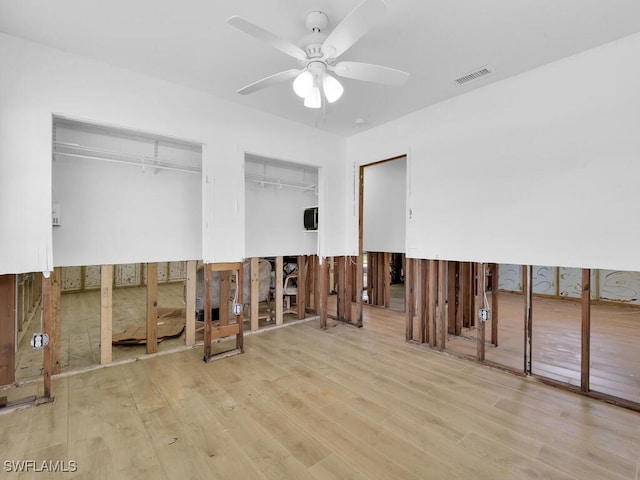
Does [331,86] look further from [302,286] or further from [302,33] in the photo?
[302,286]

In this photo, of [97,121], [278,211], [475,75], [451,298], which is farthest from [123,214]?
[451,298]

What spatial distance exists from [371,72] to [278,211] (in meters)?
2.68

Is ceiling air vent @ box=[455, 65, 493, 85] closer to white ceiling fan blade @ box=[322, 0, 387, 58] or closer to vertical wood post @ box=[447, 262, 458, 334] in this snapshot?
white ceiling fan blade @ box=[322, 0, 387, 58]

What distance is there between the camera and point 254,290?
167 inches

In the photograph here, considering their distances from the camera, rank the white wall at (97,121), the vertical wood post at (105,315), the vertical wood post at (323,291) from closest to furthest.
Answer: the white wall at (97,121)
the vertical wood post at (105,315)
the vertical wood post at (323,291)

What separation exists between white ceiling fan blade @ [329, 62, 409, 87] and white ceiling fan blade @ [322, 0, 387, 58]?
0.50 feet

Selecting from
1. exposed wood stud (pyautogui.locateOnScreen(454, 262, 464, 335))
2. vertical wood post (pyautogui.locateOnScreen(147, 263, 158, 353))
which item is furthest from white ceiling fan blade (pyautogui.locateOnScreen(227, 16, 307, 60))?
exposed wood stud (pyautogui.locateOnScreen(454, 262, 464, 335))

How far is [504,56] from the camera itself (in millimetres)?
2619

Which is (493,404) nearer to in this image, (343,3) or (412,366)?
(412,366)

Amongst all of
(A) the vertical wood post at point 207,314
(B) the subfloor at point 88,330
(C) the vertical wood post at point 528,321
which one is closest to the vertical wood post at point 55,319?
(B) the subfloor at point 88,330

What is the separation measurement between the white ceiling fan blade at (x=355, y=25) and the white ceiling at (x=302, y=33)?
35 cm

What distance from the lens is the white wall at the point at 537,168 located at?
237 cm

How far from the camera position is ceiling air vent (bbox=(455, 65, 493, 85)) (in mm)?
2814

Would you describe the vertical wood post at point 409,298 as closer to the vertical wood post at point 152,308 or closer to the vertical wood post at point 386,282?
the vertical wood post at point 386,282
